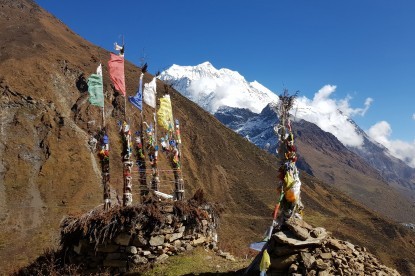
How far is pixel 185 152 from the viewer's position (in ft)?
235

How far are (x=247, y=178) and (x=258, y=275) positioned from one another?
6524cm

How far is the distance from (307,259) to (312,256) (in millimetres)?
171

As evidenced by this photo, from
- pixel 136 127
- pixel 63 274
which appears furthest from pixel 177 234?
pixel 136 127

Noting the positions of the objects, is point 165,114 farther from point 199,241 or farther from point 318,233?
point 318,233

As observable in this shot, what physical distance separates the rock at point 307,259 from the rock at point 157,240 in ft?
16.7

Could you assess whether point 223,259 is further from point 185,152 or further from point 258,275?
point 185,152

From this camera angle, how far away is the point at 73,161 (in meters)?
49.5

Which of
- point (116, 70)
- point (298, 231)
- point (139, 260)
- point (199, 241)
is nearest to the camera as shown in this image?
point (298, 231)

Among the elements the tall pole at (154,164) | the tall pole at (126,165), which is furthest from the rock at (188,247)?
the tall pole at (154,164)

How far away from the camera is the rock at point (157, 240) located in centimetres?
1328

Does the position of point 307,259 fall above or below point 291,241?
below

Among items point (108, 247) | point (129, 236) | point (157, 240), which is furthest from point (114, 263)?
point (157, 240)

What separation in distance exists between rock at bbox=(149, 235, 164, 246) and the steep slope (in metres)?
12.3

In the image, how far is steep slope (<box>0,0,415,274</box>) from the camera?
4094cm
